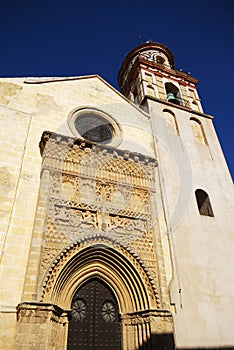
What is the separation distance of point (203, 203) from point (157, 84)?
21.1 ft

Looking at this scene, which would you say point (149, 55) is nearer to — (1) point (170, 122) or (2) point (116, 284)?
(1) point (170, 122)

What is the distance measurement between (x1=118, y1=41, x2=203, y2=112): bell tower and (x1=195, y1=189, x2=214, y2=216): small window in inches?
174

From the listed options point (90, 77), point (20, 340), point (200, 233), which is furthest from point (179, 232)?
point (90, 77)

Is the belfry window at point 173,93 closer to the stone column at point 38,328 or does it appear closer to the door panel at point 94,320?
the door panel at point 94,320

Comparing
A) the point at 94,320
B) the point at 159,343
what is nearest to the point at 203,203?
the point at 159,343

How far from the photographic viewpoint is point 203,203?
9414 millimetres

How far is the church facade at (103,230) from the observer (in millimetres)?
5723

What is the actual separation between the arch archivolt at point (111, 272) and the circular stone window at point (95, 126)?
13.0 ft

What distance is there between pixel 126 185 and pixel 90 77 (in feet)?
17.3

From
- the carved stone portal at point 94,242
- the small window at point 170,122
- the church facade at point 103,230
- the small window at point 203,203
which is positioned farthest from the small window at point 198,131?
the carved stone portal at point 94,242

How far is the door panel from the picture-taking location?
591cm

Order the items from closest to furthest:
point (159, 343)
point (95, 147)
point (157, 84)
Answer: point (159, 343) → point (95, 147) → point (157, 84)

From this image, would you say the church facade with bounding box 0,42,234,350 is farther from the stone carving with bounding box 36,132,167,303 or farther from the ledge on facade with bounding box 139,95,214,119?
the ledge on facade with bounding box 139,95,214,119

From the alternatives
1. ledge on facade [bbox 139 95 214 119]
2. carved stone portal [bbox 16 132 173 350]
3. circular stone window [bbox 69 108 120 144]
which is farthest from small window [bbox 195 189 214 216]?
ledge on facade [bbox 139 95 214 119]
